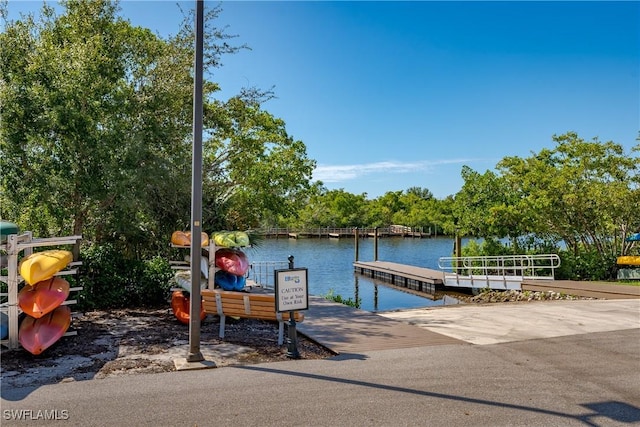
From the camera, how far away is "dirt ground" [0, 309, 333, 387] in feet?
20.2

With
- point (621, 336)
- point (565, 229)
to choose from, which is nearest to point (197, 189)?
point (621, 336)

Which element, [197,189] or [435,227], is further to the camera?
[435,227]

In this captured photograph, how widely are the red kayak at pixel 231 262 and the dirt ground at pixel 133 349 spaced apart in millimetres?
993

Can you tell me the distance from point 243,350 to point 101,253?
16.8 ft

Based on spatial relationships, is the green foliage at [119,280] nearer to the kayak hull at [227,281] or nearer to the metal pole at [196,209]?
the kayak hull at [227,281]

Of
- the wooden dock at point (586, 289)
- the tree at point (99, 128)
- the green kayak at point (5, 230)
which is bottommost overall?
the wooden dock at point (586, 289)

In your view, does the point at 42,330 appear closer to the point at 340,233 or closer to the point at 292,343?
the point at 292,343

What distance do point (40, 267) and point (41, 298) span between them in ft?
1.49

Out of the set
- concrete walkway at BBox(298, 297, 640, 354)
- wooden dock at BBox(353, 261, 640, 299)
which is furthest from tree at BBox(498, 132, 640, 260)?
concrete walkway at BBox(298, 297, 640, 354)

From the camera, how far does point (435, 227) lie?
87375mm

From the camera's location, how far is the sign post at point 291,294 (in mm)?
7090

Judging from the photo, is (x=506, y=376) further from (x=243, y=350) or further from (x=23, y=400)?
(x=23, y=400)

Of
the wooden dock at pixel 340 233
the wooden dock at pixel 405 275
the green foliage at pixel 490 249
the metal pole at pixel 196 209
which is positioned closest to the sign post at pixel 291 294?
the metal pole at pixel 196 209

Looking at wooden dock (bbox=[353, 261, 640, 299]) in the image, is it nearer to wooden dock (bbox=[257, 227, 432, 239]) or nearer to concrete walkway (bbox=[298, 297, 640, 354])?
concrete walkway (bbox=[298, 297, 640, 354])
